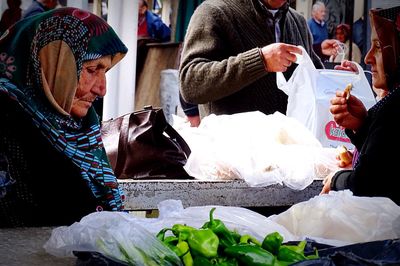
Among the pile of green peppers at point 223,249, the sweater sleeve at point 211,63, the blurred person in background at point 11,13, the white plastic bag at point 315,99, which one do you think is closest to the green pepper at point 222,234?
the pile of green peppers at point 223,249

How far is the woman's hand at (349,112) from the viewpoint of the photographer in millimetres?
2902

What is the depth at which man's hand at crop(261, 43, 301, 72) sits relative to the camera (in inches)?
136

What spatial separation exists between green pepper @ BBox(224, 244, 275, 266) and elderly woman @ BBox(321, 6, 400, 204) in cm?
98

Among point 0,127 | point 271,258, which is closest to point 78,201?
point 0,127

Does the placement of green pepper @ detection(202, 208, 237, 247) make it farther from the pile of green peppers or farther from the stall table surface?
the stall table surface

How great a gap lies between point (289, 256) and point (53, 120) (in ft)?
3.87

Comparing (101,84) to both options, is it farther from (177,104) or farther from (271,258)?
(177,104)

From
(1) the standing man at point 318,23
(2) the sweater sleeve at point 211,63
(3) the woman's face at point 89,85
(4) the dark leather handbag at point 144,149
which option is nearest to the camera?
(3) the woman's face at point 89,85

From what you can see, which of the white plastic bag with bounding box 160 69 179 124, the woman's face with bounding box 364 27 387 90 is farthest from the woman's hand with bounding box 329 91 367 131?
the white plastic bag with bounding box 160 69 179 124

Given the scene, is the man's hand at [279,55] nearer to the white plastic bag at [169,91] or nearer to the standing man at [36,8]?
the standing man at [36,8]

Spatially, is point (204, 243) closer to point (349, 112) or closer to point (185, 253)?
point (185, 253)

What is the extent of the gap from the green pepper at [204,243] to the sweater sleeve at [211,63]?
1.89m

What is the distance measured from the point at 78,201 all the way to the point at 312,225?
2.69 feet

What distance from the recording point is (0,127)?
2.38 meters
